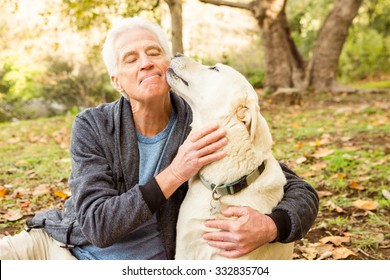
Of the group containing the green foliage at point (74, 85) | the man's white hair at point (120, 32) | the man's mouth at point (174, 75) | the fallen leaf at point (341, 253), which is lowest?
the green foliage at point (74, 85)

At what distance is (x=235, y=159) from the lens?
1.99m

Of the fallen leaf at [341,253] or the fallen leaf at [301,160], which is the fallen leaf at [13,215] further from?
the fallen leaf at [301,160]

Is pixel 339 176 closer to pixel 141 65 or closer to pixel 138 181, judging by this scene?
pixel 138 181

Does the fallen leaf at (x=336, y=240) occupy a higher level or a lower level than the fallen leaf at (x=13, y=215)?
lower

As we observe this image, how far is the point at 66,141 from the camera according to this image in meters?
6.60

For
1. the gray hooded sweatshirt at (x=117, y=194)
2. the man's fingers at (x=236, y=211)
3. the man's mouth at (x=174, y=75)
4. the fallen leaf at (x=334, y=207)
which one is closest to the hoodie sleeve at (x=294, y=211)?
the gray hooded sweatshirt at (x=117, y=194)

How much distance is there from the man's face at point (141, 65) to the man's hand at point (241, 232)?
0.68 meters

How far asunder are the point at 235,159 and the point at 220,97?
0.30 metres

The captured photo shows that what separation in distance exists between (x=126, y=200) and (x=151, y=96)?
0.54m

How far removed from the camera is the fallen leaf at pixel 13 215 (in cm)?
330

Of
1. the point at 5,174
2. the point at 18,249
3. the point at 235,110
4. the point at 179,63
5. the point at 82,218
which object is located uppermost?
the point at 179,63

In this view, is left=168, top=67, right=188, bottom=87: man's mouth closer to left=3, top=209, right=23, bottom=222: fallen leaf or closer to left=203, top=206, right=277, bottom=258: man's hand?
left=203, top=206, right=277, bottom=258: man's hand
